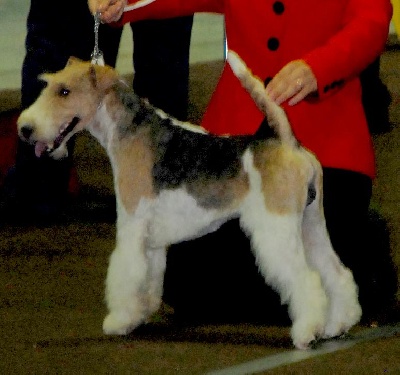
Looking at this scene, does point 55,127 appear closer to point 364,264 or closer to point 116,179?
point 116,179

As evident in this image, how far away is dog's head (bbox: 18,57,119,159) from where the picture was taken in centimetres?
198

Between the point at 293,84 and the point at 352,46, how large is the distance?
244 mm

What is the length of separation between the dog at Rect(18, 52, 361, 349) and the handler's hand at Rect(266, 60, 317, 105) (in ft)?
0.13

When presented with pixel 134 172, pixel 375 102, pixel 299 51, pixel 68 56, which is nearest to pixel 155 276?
pixel 134 172

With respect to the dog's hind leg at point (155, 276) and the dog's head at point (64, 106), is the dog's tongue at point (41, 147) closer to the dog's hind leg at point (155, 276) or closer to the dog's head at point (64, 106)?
the dog's head at point (64, 106)

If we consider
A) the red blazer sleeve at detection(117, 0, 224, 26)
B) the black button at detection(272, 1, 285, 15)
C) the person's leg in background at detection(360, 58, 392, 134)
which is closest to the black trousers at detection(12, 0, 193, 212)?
the red blazer sleeve at detection(117, 0, 224, 26)

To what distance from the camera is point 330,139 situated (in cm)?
237

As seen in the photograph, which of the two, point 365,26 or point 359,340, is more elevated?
point 365,26

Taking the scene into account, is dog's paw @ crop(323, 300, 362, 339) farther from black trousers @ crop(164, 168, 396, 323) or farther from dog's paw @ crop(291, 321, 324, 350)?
black trousers @ crop(164, 168, 396, 323)

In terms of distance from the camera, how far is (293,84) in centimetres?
199

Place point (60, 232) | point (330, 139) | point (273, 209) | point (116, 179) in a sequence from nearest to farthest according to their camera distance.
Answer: point (273, 209) < point (116, 179) < point (330, 139) < point (60, 232)

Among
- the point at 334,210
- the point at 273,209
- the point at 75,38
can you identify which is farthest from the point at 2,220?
the point at 273,209

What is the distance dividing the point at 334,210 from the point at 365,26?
1.83 feet

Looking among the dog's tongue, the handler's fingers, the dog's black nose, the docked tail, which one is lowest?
the dog's tongue
